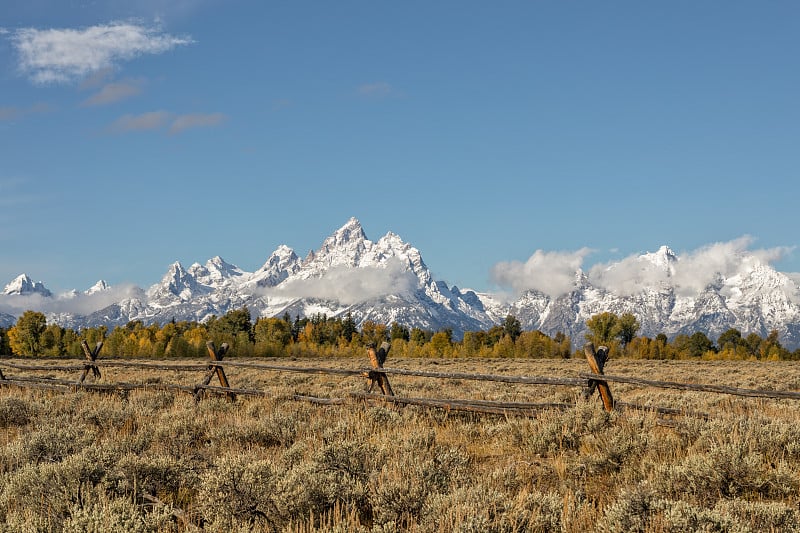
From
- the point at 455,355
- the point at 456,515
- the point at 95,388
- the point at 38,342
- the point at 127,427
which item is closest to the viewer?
the point at 456,515

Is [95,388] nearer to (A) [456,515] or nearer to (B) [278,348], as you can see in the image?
(A) [456,515]

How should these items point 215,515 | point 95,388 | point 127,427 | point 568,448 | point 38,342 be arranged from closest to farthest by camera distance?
point 215,515 → point 568,448 → point 127,427 → point 95,388 → point 38,342

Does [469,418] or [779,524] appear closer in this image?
[779,524]

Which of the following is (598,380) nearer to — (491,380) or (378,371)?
(491,380)

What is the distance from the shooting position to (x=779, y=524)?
395 centimetres

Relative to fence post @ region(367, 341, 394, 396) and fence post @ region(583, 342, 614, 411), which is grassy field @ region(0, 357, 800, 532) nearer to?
fence post @ region(583, 342, 614, 411)

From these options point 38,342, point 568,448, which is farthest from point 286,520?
point 38,342

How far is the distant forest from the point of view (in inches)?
3233

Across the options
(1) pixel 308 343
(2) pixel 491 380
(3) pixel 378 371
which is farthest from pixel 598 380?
(1) pixel 308 343

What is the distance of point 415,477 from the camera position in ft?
16.0

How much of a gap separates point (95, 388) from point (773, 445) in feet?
45.4

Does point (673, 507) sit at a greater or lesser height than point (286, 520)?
greater

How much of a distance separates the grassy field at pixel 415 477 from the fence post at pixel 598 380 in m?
0.57

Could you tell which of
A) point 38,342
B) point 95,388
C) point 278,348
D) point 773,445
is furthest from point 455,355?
point 773,445
